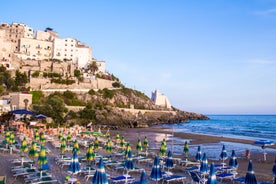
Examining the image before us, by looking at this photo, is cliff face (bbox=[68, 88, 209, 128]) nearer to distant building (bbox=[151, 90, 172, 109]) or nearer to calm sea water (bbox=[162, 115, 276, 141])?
calm sea water (bbox=[162, 115, 276, 141])

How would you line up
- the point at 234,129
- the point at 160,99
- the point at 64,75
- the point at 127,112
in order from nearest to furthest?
1. the point at 234,129
2. the point at 127,112
3. the point at 64,75
4. the point at 160,99

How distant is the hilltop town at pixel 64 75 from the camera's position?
204 ft

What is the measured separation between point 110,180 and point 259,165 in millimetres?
12231

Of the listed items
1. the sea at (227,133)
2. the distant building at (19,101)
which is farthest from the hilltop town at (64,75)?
the sea at (227,133)

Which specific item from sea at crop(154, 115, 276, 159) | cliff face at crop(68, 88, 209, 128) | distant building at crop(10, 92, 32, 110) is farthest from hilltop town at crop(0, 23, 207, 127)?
sea at crop(154, 115, 276, 159)

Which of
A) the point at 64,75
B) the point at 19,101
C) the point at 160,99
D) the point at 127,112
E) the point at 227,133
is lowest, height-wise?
the point at 227,133

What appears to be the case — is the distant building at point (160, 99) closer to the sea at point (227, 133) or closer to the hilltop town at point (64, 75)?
the hilltop town at point (64, 75)

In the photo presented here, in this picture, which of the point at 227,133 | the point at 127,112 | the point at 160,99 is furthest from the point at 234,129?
the point at 160,99

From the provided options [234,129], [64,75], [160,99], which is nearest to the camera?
[234,129]

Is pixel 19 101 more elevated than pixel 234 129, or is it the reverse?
pixel 19 101

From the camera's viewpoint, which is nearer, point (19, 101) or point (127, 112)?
point (19, 101)

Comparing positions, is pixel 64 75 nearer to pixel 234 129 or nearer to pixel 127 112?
pixel 127 112

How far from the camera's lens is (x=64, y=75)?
227ft

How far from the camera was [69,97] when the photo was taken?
61.7 m
